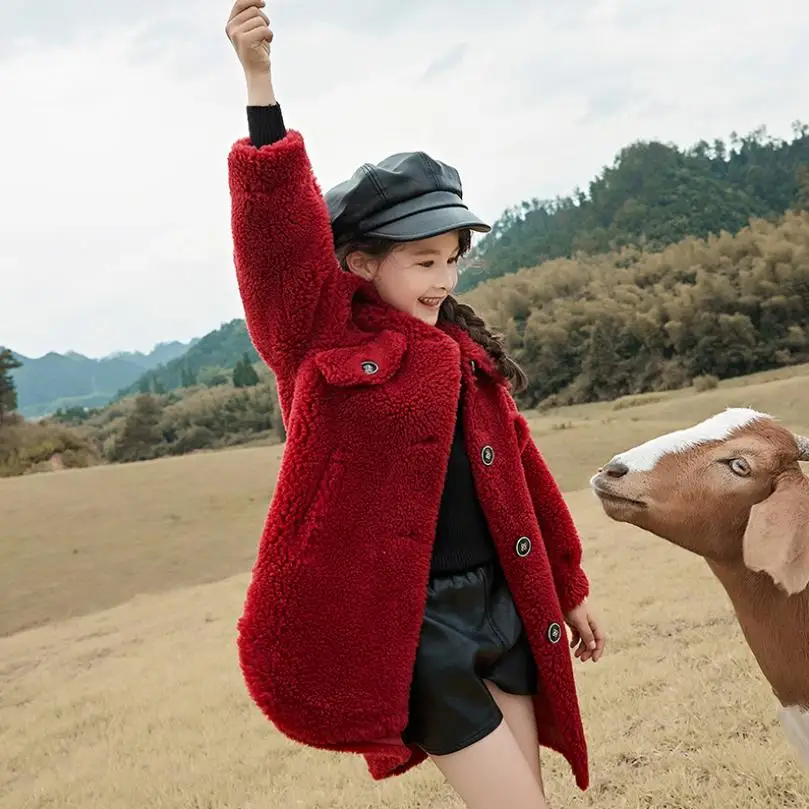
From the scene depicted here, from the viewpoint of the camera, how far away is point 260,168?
4.37 feet

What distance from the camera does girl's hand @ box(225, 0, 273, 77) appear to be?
133 centimetres

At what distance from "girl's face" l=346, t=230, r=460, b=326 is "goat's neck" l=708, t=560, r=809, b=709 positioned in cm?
82

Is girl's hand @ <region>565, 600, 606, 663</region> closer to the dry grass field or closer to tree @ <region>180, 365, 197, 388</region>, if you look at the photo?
the dry grass field

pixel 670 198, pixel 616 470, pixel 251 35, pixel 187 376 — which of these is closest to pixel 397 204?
pixel 251 35

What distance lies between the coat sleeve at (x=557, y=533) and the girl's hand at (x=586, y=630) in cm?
2

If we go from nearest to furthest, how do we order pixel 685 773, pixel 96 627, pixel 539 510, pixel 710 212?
1. pixel 539 510
2. pixel 685 773
3. pixel 96 627
4. pixel 710 212

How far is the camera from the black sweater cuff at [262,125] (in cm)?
136

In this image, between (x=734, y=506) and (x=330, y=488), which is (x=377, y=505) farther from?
(x=734, y=506)

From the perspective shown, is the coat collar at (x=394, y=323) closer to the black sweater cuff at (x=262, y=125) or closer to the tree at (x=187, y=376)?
the black sweater cuff at (x=262, y=125)

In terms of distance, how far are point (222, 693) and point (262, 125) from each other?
347 centimetres

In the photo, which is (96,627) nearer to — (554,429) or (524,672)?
(524,672)

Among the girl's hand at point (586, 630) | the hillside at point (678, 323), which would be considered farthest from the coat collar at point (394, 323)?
the hillside at point (678, 323)

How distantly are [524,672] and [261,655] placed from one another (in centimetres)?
47

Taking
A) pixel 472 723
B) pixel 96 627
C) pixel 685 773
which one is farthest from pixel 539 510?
pixel 96 627
